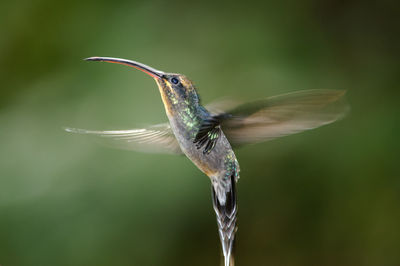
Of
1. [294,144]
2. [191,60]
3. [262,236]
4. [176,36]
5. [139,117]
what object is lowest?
[262,236]

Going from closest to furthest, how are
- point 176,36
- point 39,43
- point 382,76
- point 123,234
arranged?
point 123,234, point 382,76, point 176,36, point 39,43

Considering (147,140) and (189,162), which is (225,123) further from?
(189,162)

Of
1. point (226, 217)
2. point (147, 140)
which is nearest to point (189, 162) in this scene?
point (147, 140)

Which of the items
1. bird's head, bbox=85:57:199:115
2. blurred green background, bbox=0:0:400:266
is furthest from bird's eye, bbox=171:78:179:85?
blurred green background, bbox=0:0:400:266

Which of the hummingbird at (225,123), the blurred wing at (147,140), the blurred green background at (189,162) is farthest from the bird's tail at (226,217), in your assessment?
the blurred green background at (189,162)

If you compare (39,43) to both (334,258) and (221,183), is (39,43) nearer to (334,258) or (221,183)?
(334,258)

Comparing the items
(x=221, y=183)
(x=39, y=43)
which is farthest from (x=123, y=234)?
(x=221, y=183)

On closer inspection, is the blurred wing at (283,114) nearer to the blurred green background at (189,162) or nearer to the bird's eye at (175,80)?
the bird's eye at (175,80)
